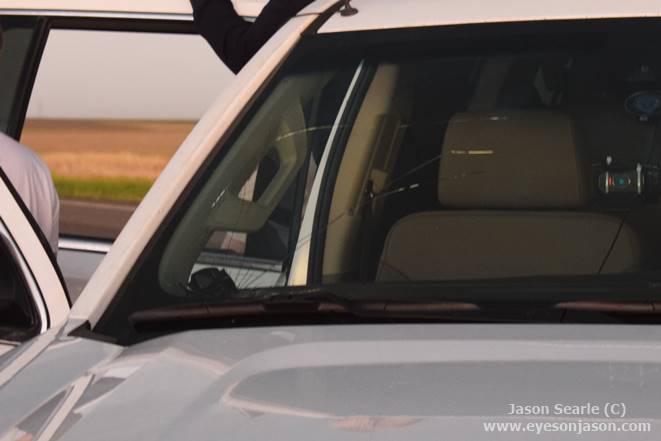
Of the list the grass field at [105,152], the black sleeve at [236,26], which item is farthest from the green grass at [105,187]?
the black sleeve at [236,26]

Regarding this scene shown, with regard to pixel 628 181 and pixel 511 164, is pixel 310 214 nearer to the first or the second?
pixel 511 164

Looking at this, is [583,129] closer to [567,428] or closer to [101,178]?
[567,428]

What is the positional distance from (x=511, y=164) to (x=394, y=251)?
29cm

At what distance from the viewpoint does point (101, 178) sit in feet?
122

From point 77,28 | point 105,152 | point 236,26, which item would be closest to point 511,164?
point 236,26

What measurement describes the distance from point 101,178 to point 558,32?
113ft

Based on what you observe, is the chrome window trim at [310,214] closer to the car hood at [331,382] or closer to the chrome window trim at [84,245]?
the car hood at [331,382]

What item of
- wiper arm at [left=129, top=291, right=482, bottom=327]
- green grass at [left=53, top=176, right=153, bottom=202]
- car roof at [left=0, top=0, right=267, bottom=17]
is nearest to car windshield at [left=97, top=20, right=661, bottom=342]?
wiper arm at [left=129, top=291, right=482, bottom=327]

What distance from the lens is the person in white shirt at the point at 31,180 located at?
408 centimetres

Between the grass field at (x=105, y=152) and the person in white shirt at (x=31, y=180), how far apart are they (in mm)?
28147

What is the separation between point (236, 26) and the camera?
425cm

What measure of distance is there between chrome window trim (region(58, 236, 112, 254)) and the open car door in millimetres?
1849

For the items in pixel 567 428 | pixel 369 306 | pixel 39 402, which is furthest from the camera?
pixel 369 306

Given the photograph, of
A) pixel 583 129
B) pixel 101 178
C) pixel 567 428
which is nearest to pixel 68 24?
pixel 583 129
